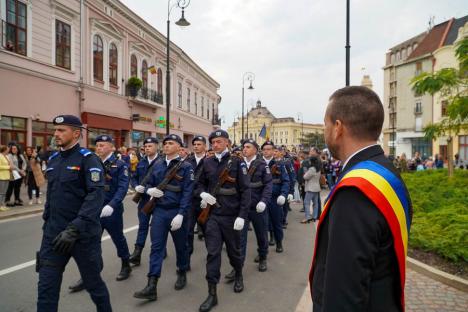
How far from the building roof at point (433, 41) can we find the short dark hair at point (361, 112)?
52.1 meters

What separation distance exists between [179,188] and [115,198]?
102cm

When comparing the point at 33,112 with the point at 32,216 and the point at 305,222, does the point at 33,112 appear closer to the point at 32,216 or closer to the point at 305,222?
the point at 32,216

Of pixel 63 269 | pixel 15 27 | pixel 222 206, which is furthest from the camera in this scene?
pixel 15 27

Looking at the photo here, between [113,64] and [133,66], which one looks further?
[133,66]

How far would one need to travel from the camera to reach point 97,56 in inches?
831

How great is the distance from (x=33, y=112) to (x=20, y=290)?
1383 centimetres

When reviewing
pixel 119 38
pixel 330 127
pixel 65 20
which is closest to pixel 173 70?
pixel 119 38

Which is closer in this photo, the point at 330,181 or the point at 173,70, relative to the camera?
the point at 330,181

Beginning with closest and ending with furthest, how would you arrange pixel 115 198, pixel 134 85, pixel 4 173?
pixel 115 198
pixel 4 173
pixel 134 85

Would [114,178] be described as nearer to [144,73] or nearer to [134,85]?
[134,85]

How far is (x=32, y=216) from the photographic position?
991 cm

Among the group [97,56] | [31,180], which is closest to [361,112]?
[31,180]

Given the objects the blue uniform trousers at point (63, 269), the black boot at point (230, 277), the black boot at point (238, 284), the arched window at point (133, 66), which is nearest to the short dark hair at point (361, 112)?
the blue uniform trousers at point (63, 269)

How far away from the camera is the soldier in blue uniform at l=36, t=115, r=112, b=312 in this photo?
3.05m
